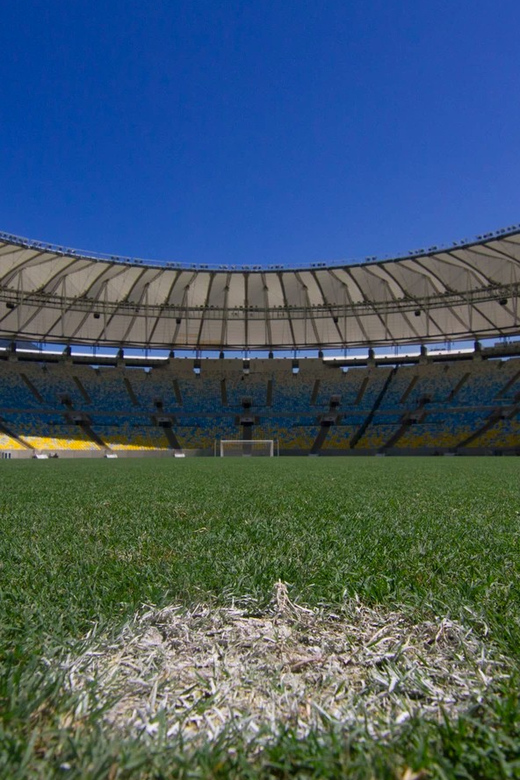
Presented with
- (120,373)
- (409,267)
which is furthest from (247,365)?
(409,267)

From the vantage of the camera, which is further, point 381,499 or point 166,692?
point 381,499

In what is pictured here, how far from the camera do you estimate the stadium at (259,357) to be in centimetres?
3403

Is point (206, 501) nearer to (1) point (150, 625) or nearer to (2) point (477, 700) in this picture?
(1) point (150, 625)

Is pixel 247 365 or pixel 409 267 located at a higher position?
pixel 409 267

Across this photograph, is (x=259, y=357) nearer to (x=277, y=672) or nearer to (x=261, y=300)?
(x=261, y=300)

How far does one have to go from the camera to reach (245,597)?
174cm

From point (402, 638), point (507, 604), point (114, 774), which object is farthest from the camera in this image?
point (507, 604)

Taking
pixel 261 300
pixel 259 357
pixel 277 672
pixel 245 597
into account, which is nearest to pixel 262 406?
pixel 259 357

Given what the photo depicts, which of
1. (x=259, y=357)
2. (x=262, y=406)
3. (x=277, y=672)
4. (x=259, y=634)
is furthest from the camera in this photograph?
(x=259, y=357)

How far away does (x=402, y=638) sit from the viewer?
4.58 ft

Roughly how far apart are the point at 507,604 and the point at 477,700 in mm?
657

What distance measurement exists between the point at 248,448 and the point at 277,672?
37.4m

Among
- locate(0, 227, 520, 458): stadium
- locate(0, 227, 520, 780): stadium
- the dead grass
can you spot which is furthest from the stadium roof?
the dead grass

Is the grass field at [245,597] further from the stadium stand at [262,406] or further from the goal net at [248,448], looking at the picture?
the stadium stand at [262,406]
